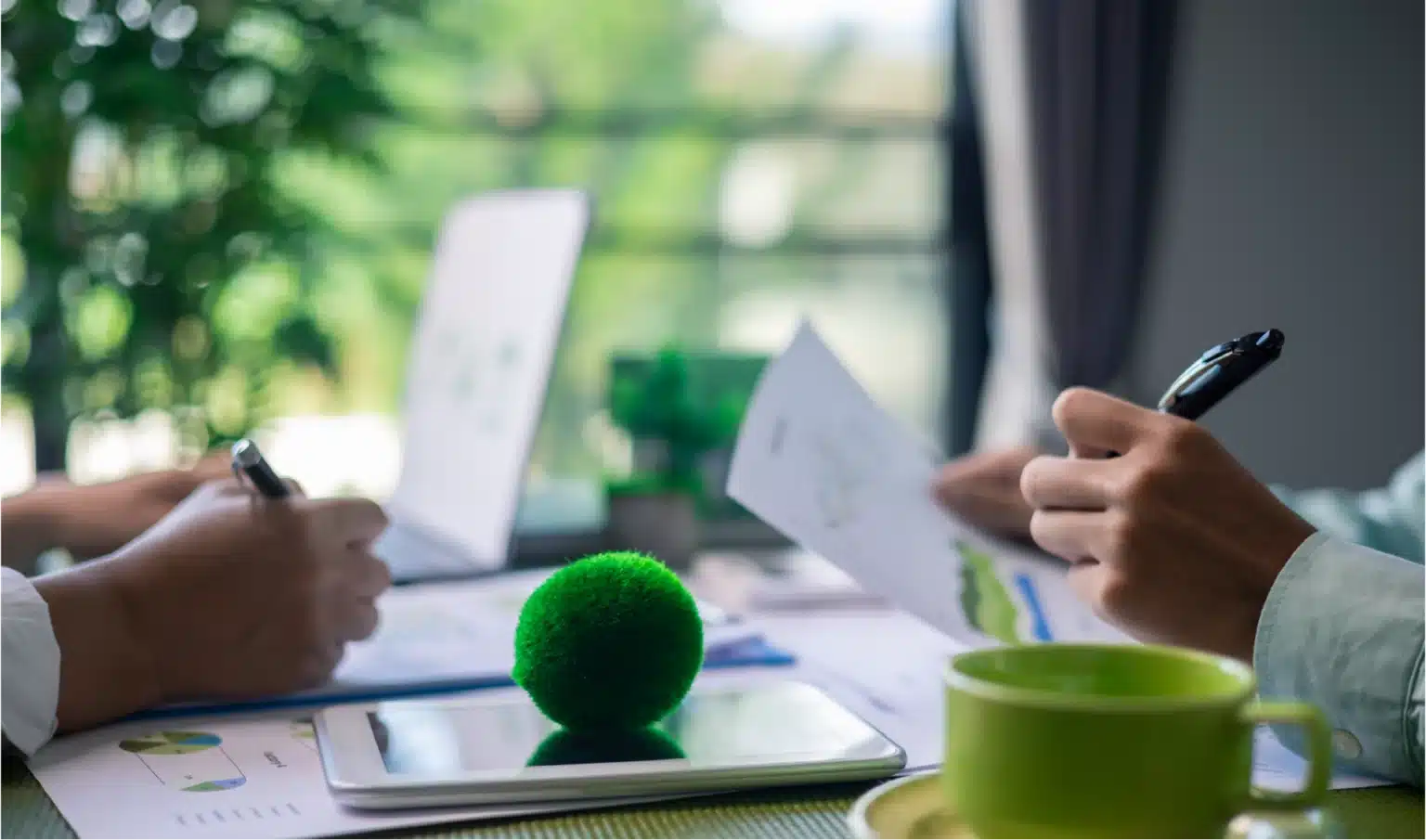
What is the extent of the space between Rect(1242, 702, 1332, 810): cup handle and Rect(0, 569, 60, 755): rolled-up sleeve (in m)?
0.54

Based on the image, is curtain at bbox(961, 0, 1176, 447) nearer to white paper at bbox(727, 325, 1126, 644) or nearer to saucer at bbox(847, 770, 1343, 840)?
white paper at bbox(727, 325, 1126, 644)

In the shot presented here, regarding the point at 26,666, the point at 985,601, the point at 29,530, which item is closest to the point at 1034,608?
the point at 985,601

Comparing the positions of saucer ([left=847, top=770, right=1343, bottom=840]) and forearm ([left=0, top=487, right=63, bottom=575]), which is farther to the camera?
forearm ([left=0, top=487, right=63, bottom=575])

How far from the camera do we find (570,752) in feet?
1.97

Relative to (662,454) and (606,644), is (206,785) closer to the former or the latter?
(606,644)

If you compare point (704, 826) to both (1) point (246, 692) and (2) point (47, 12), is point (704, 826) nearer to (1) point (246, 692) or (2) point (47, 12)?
(1) point (246, 692)

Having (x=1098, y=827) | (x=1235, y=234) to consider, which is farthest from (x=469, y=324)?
(x=1235, y=234)

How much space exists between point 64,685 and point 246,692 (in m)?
0.10

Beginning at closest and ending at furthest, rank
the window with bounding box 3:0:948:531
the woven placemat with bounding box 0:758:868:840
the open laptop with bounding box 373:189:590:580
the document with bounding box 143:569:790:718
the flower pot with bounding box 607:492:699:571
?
1. the woven placemat with bounding box 0:758:868:840
2. the document with bounding box 143:569:790:718
3. the open laptop with bounding box 373:189:590:580
4. the flower pot with bounding box 607:492:699:571
5. the window with bounding box 3:0:948:531

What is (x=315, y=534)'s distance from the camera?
77 cm

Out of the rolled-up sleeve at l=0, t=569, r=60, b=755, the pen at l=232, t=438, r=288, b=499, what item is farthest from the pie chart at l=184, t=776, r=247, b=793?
the pen at l=232, t=438, r=288, b=499

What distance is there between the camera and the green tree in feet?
5.25

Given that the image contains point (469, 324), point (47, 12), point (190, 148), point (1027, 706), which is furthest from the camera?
point (190, 148)

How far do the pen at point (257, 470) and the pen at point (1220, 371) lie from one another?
18.9 inches
